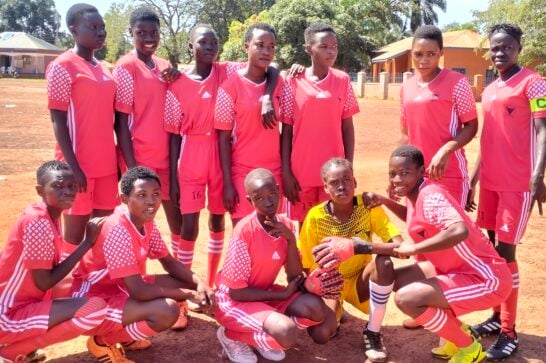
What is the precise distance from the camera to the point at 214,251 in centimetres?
466

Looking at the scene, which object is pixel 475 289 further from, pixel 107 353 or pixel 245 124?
pixel 107 353

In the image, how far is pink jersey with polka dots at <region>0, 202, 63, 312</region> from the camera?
10.6 feet

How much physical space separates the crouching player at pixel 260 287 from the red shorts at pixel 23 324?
1.06m

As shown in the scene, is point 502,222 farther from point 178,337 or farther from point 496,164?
point 178,337

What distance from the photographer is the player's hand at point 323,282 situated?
365 cm

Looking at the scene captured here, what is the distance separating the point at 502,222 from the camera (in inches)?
153

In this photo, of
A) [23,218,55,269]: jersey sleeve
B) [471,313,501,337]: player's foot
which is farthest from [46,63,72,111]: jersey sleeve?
[471,313,501,337]: player's foot

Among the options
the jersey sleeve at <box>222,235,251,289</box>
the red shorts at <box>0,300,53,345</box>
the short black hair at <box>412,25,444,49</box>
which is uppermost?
the short black hair at <box>412,25,444,49</box>

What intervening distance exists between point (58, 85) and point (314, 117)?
6.19 feet

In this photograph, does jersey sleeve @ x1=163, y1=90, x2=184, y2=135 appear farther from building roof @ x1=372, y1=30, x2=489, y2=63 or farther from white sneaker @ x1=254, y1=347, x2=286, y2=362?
building roof @ x1=372, y1=30, x2=489, y2=63

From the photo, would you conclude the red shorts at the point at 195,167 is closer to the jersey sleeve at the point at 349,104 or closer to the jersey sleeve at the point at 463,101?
the jersey sleeve at the point at 349,104

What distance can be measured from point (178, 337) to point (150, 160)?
137 cm

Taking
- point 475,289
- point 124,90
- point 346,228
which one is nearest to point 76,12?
point 124,90

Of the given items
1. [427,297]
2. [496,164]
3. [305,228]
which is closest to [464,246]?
[427,297]
